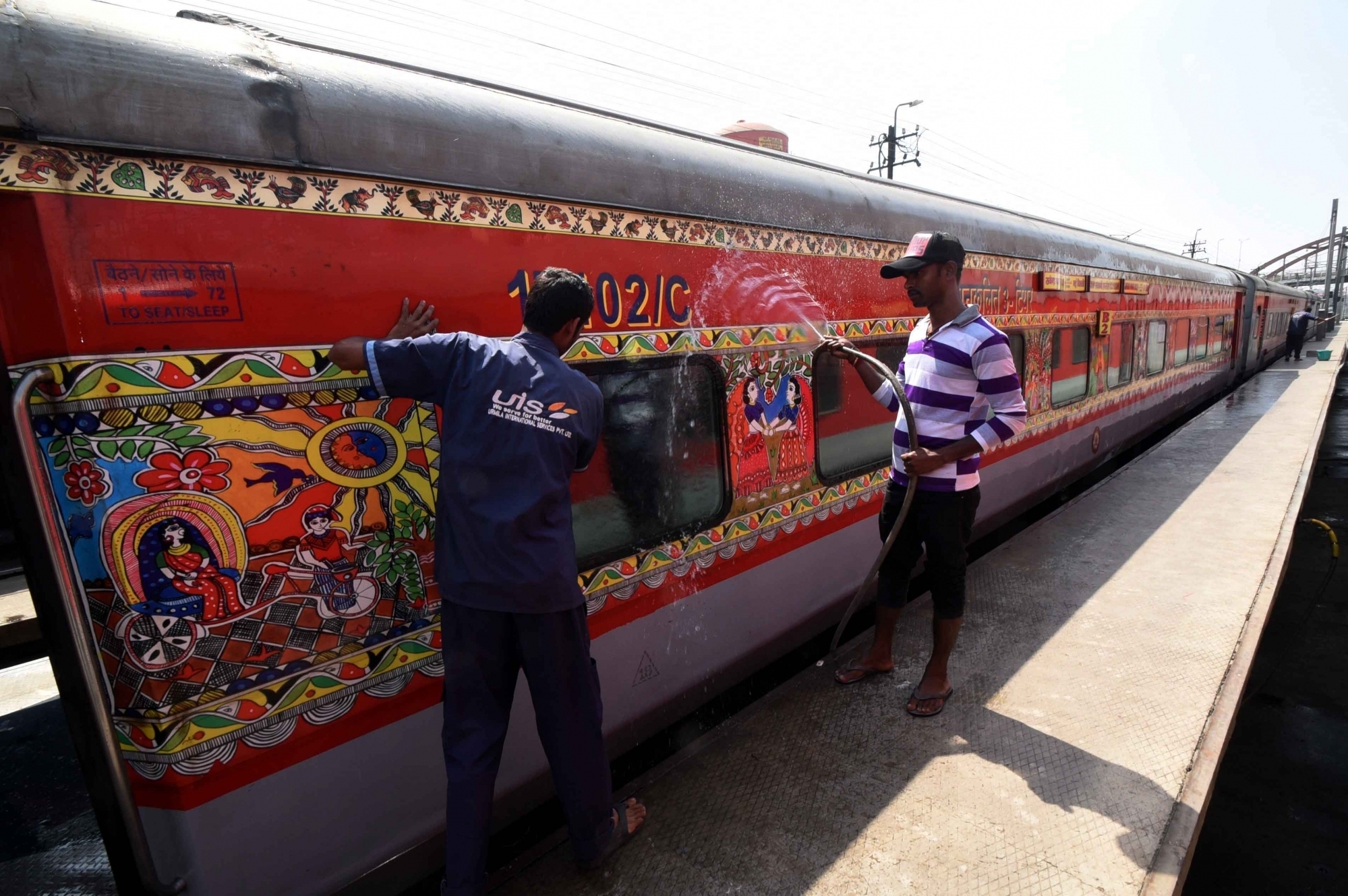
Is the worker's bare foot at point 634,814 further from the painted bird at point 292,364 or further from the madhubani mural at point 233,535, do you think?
the painted bird at point 292,364

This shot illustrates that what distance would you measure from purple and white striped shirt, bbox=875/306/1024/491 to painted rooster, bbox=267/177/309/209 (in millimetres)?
2234

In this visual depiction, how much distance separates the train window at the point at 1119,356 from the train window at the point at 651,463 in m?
6.10

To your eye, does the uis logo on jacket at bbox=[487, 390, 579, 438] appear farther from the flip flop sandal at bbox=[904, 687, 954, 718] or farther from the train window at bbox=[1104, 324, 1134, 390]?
the train window at bbox=[1104, 324, 1134, 390]

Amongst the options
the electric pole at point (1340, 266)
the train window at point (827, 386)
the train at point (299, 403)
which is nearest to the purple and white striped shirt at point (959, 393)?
the train window at point (827, 386)

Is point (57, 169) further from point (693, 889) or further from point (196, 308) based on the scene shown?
point (693, 889)

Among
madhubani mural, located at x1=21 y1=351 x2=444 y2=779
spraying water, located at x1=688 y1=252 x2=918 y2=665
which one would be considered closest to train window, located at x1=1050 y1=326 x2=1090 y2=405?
spraying water, located at x1=688 y1=252 x2=918 y2=665

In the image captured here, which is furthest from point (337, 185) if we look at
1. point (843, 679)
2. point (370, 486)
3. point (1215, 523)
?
point (1215, 523)

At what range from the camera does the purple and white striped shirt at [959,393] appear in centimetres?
270

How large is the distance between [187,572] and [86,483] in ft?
0.88

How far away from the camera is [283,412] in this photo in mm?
1693

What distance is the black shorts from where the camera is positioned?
2869mm

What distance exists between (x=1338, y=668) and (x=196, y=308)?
8.44m

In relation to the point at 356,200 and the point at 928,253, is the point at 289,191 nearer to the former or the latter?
the point at 356,200

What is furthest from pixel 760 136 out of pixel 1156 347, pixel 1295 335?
pixel 1295 335
